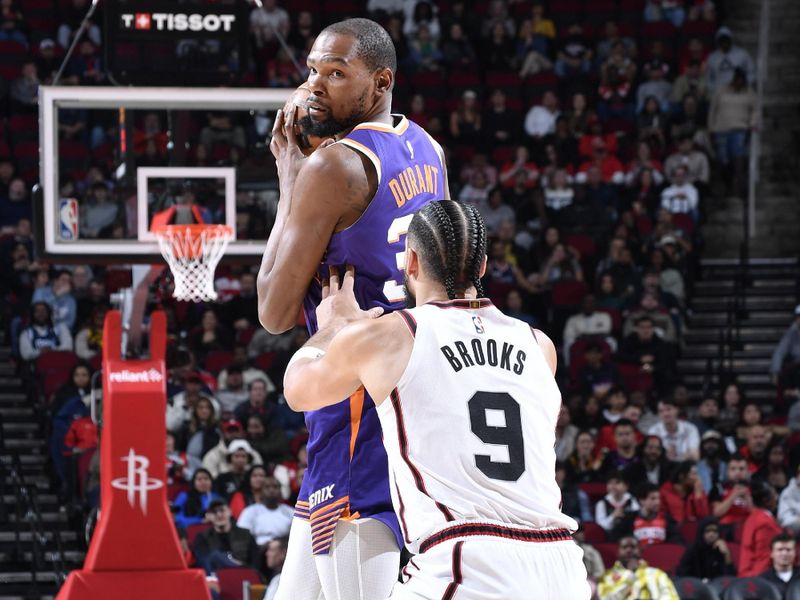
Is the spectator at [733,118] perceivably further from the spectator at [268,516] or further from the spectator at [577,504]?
the spectator at [268,516]

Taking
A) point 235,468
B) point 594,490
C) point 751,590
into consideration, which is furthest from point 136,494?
point 594,490

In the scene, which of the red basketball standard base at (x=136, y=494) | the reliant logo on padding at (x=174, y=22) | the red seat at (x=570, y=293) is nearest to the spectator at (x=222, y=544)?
the red basketball standard base at (x=136, y=494)

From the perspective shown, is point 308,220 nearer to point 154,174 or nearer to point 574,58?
point 154,174

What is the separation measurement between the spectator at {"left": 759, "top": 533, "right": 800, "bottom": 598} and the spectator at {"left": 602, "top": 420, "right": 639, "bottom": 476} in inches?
84.0

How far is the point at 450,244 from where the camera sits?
12.0 ft

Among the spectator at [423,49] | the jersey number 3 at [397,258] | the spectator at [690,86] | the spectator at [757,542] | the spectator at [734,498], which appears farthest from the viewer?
the spectator at [423,49]

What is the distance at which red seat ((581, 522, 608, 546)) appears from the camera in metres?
11.9

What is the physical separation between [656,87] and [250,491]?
Result: 8417 millimetres

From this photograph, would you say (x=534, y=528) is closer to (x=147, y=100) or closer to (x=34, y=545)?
(x=147, y=100)

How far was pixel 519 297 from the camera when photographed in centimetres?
1538

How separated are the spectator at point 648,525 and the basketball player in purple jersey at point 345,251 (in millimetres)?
8190

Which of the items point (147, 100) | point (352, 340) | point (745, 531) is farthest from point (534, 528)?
point (745, 531)

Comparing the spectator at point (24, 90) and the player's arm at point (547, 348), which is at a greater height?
the spectator at point (24, 90)

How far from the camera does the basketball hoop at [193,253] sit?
8484mm
